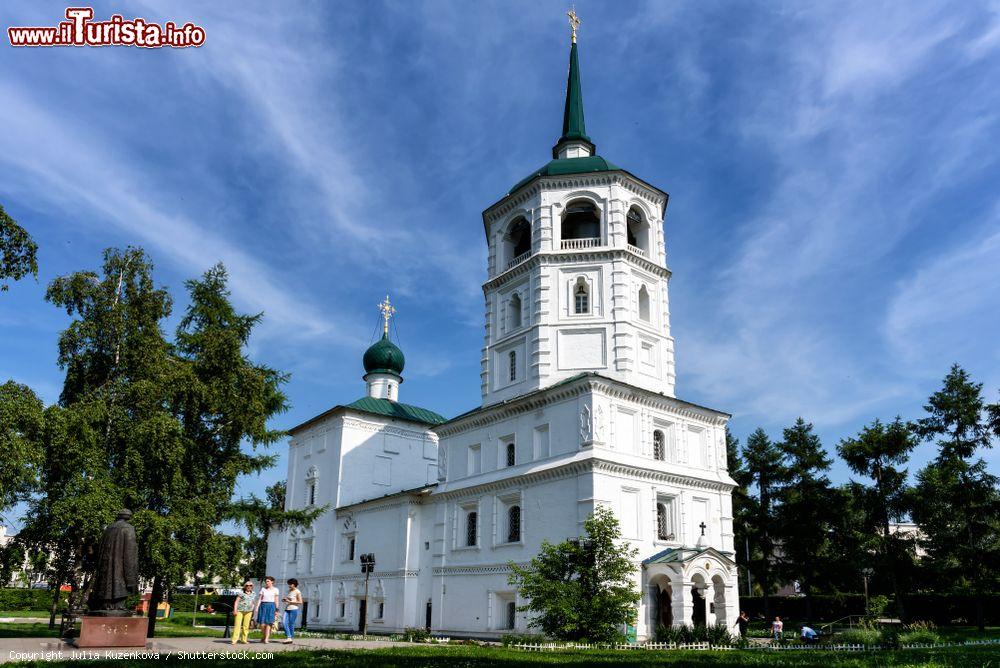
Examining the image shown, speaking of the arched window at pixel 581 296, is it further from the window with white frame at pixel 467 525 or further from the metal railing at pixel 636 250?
the window with white frame at pixel 467 525

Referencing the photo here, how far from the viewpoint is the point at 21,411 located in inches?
639

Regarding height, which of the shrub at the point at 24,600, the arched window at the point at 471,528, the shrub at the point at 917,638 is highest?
the arched window at the point at 471,528

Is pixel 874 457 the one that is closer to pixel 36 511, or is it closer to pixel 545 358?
pixel 545 358

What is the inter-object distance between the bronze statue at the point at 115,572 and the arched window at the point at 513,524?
1588 cm

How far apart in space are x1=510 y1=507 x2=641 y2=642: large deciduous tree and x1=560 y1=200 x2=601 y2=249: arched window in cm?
1184

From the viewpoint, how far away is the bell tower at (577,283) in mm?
29219

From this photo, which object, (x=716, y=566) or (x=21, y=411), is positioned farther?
(x=716, y=566)

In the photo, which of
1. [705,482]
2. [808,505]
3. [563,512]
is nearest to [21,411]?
[563,512]

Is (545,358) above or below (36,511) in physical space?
above

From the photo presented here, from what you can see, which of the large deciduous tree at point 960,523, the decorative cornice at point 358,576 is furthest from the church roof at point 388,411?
the large deciduous tree at point 960,523

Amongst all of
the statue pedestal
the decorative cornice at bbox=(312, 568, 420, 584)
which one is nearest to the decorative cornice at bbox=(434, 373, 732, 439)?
the decorative cornice at bbox=(312, 568, 420, 584)

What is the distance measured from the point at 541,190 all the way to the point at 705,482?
1316 centimetres

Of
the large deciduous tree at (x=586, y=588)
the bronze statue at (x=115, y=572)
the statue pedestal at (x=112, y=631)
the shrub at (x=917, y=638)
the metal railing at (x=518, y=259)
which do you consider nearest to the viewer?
the statue pedestal at (x=112, y=631)

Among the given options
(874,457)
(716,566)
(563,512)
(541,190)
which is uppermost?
(541,190)
